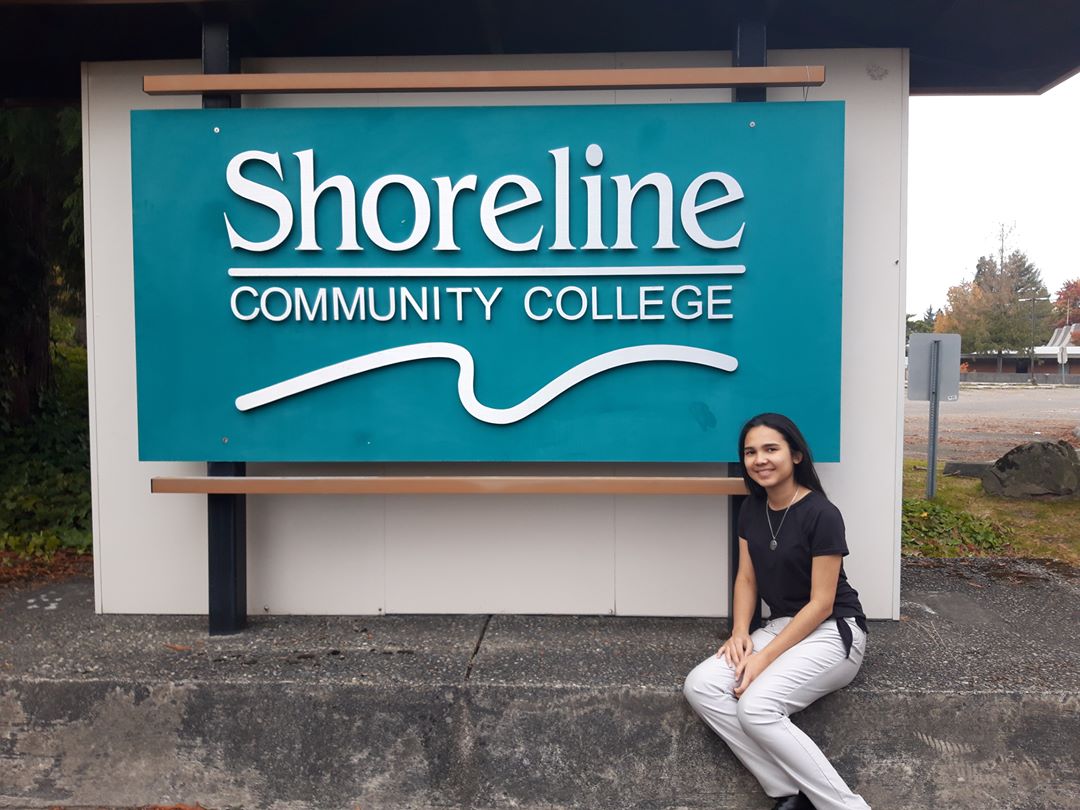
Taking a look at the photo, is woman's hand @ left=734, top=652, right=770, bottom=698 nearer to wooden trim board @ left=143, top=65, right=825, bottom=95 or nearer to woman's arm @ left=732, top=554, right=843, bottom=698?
woman's arm @ left=732, top=554, right=843, bottom=698

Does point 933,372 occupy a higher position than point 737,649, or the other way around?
point 933,372

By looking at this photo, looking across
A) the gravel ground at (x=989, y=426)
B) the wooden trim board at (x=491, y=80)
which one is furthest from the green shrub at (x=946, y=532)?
the gravel ground at (x=989, y=426)

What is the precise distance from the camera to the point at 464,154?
3713 millimetres

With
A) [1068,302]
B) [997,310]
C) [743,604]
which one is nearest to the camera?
[743,604]

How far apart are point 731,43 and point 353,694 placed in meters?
3.25

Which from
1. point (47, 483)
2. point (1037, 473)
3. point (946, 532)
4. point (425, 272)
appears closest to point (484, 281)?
point (425, 272)

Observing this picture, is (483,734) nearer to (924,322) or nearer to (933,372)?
(933,372)

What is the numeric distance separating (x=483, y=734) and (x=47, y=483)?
5.82 meters

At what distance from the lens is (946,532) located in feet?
23.9

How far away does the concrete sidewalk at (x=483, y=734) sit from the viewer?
3.22 m

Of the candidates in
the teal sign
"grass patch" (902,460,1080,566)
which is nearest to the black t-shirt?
the teal sign

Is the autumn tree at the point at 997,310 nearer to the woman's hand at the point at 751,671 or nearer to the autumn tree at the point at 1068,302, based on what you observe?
the autumn tree at the point at 1068,302

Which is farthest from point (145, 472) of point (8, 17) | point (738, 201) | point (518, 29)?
point (738, 201)

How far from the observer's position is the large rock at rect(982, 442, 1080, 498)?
28.0 ft
